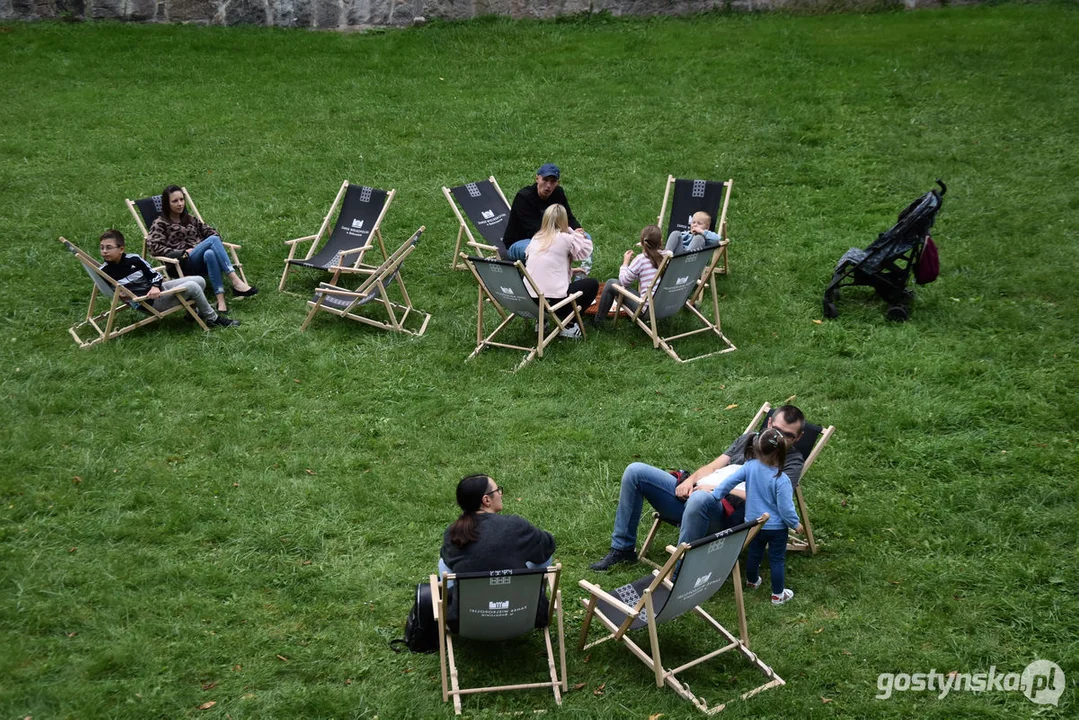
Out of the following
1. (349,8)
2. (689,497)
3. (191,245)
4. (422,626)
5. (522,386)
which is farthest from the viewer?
(349,8)

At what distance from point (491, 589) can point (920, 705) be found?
2.10 meters

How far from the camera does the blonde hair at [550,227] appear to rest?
8625 mm

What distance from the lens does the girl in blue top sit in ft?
17.6

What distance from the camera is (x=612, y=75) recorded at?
613 inches

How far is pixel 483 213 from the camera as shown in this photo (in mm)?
10516

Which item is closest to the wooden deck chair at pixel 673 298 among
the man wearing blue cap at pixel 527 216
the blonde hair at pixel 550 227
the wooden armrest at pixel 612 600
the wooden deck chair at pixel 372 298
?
the blonde hair at pixel 550 227

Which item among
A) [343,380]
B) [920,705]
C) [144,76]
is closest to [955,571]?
[920,705]

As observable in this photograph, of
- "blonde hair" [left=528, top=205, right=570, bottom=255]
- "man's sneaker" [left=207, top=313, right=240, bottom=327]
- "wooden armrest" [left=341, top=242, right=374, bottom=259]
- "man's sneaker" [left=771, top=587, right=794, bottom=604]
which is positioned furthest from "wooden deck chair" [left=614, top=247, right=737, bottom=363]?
"man's sneaker" [left=207, top=313, right=240, bottom=327]

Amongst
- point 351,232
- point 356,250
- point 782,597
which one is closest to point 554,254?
point 356,250

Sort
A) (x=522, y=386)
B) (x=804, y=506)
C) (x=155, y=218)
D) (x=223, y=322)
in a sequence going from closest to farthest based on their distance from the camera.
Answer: (x=804, y=506) < (x=522, y=386) < (x=223, y=322) < (x=155, y=218)

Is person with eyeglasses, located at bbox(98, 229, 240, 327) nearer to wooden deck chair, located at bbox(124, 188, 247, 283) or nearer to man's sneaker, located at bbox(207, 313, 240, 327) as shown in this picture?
man's sneaker, located at bbox(207, 313, 240, 327)

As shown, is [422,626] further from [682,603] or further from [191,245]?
[191,245]

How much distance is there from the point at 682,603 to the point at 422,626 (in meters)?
1.32

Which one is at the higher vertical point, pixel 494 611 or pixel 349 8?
pixel 349 8
